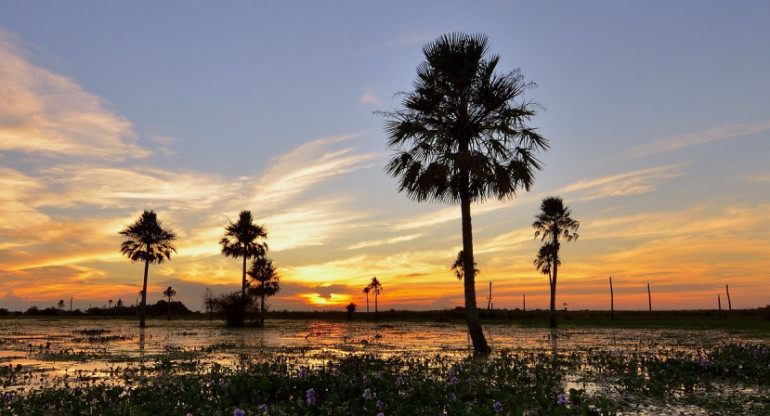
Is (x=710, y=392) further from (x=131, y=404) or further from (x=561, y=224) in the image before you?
(x=561, y=224)

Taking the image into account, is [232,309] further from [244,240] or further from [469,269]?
[469,269]

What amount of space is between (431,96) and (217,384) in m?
16.1

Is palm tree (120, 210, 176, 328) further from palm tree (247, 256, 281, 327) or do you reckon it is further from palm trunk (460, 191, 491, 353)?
palm trunk (460, 191, 491, 353)

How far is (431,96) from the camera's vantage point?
886 inches

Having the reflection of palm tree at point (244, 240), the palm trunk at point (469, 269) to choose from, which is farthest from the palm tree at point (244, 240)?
the palm trunk at point (469, 269)

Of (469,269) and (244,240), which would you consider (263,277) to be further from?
(469,269)

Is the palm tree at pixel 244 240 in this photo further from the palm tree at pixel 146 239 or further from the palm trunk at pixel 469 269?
the palm trunk at pixel 469 269

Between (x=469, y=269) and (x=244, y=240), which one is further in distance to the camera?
(x=244, y=240)

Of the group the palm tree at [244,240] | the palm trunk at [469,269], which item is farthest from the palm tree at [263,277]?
the palm trunk at [469,269]

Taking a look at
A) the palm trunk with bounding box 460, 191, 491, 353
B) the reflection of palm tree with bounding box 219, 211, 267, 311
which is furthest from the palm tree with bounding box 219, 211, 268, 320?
the palm trunk with bounding box 460, 191, 491, 353

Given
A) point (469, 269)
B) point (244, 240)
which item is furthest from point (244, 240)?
point (469, 269)

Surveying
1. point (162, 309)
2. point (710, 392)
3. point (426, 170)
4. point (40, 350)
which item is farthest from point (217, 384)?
point (162, 309)

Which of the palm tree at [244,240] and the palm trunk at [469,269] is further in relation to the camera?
the palm tree at [244,240]

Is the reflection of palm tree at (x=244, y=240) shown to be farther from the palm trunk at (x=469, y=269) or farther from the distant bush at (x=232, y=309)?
the palm trunk at (x=469, y=269)
